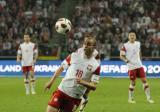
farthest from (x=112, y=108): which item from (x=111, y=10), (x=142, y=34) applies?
(x=111, y=10)

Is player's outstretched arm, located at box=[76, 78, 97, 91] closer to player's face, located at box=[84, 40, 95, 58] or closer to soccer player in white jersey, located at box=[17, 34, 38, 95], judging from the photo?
player's face, located at box=[84, 40, 95, 58]

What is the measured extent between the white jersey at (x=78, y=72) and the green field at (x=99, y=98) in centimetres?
599

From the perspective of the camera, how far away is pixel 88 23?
38.2 meters

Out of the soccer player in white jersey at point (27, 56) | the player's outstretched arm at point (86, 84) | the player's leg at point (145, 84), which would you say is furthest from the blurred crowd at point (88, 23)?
the player's outstretched arm at point (86, 84)

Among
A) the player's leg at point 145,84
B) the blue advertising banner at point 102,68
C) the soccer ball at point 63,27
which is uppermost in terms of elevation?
the soccer ball at point 63,27

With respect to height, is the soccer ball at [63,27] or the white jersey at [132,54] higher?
the soccer ball at [63,27]

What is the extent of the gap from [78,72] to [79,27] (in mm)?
27266

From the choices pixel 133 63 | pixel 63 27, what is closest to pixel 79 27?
pixel 133 63

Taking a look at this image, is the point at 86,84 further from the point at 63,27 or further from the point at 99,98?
the point at 99,98

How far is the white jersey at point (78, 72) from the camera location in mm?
10664

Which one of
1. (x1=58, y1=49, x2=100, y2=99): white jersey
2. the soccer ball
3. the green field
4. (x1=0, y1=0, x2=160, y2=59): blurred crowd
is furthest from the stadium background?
(x1=58, y1=49, x2=100, y2=99): white jersey

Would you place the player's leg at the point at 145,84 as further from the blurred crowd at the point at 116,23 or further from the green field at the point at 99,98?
the blurred crowd at the point at 116,23

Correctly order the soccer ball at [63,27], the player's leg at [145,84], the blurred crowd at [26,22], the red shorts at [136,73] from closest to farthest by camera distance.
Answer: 1. the soccer ball at [63,27]
2. the player's leg at [145,84]
3. the red shorts at [136,73]
4. the blurred crowd at [26,22]

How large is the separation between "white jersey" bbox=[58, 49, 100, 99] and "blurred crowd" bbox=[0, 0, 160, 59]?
2326 cm
